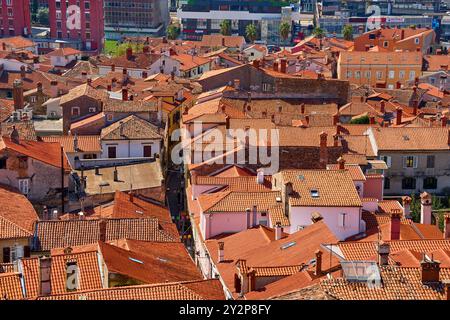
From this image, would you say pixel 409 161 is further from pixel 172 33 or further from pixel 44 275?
pixel 172 33

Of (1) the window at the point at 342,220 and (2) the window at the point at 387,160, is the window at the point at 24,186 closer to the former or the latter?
(1) the window at the point at 342,220

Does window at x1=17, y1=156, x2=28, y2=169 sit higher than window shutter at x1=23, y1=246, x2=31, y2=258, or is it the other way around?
window at x1=17, y1=156, x2=28, y2=169

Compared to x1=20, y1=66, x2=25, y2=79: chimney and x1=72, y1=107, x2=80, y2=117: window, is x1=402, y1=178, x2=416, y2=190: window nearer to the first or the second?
x1=72, y1=107, x2=80, y2=117: window

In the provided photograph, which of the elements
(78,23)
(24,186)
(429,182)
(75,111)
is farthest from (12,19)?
(24,186)

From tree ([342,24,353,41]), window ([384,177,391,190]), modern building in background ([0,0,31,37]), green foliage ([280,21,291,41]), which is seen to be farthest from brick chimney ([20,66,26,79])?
tree ([342,24,353,41])

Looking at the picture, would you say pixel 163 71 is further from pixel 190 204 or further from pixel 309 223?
pixel 309 223

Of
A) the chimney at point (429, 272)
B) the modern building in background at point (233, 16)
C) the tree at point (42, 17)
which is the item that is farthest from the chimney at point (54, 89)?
the tree at point (42, 17)
